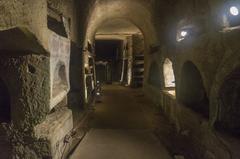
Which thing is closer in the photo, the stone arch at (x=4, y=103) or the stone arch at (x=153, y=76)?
the stone arch at (x=4, y=103)

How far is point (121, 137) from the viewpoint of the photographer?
16.0ft

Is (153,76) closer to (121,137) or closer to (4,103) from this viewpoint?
(121,137)

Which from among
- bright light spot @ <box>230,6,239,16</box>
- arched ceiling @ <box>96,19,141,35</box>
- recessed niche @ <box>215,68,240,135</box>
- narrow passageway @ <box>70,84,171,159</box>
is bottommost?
narrow passageway @ <box>70,84,171,159</box>

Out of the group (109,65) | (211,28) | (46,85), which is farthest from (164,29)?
(109,65)

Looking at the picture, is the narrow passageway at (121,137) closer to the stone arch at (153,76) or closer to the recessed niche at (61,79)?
the recessed niche at (61,79)

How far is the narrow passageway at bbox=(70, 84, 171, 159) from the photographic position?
3957mm

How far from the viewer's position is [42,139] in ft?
A: 10.1

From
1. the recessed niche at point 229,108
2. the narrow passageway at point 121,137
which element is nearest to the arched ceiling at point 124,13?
the narrow passageway at point 121,137

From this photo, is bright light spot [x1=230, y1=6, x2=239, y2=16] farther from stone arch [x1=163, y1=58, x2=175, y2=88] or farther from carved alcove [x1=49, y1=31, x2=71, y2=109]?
stone arch [x1=163, y1=58, x2=175, y2=88]

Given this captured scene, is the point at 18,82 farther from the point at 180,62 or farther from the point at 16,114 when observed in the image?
the point at 180,62

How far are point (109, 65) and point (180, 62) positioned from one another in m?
12.9

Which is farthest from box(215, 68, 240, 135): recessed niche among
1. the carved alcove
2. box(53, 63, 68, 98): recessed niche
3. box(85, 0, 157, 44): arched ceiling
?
box(85, 0, 157, 44): arched ceiling

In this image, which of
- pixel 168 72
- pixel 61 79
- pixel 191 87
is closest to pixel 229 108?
pixel 191 87

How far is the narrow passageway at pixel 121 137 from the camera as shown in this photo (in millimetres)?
3957
